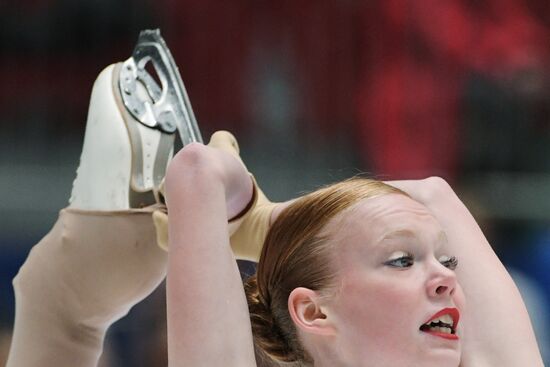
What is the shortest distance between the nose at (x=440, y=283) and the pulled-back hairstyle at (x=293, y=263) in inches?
5.6

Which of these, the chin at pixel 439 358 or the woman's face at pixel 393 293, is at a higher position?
the woman's face at pixel 393 293

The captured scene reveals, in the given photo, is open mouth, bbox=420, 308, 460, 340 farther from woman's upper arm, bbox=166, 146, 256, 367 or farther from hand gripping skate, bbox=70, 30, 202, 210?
hand gripping skate, bbox=70, 30, 202, 210

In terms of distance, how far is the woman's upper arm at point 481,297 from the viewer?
165 cm

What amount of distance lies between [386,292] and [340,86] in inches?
84.6

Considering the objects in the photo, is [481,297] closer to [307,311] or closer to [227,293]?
[307,311]

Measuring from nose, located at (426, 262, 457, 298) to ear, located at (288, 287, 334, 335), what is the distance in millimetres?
160

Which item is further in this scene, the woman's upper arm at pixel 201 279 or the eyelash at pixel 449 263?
the eyelash at pixel 449 263

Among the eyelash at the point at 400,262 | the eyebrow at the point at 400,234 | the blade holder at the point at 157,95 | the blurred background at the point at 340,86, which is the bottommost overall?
the blurred background at the point at 340,86

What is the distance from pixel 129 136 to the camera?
71.7 inches

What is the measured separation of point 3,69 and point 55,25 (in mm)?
230

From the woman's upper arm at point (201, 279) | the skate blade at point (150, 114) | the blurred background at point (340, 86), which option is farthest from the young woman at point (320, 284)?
the blurred background at point (340, 86)

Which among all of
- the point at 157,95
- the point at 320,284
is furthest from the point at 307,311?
the point at 157,95

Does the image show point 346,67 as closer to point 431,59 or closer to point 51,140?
point 431,59

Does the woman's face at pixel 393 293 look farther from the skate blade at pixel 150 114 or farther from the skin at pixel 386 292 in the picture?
the skate blade at pixel 150 114
